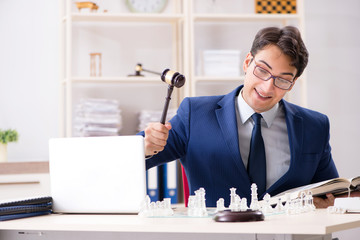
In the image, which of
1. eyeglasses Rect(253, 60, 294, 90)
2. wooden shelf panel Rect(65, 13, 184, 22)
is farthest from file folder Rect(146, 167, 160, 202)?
eyeglasses Rect(253, 60, 294, 90)

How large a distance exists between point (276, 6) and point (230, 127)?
165cm

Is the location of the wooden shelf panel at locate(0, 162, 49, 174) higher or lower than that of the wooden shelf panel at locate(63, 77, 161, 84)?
lower

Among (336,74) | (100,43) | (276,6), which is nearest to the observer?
(276,6)

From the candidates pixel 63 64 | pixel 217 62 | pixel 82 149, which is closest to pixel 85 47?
pixel 63 64

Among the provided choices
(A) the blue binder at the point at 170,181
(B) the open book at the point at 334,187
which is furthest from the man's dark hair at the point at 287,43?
(A) the blue binder at the point at 170,181

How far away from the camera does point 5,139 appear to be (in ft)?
10.1

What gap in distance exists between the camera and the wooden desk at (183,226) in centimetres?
106

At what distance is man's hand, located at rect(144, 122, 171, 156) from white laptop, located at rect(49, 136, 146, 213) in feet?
0.59

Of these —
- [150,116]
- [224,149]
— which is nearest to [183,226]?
[224,149]

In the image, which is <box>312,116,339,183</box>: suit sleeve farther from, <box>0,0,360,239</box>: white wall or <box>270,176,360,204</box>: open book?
<box>0,0,360,239</box>: white wall

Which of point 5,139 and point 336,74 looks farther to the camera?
point 336,74

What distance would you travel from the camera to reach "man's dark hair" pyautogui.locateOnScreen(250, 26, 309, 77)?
1863mm

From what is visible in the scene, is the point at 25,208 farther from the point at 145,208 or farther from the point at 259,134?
the point at 259,134

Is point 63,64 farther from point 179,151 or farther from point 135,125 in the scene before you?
point 179,151
